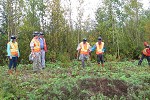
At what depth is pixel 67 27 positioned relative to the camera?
20688 mm

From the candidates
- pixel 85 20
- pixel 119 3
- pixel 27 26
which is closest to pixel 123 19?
pixel 119 3

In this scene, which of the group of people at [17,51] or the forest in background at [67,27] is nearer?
the group of people at [17,51]

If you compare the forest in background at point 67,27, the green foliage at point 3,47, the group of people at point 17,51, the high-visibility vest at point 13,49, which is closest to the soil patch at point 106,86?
the group of people at point 17,51

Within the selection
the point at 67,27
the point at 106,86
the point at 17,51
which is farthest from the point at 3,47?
the point at 106,86

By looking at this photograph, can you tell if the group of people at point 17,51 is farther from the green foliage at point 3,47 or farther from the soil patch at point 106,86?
the green foliage at point 3,47

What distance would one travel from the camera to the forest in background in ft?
62.8

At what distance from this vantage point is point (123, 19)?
2544cm

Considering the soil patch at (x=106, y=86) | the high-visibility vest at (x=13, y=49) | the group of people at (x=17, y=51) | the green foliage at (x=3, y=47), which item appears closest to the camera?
the soil patch at (x=106, y=86)

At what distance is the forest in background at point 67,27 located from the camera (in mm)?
19141

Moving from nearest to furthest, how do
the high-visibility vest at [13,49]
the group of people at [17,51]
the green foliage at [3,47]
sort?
the group of people at [17,51]
the high-visibility vest at [13,49]
the green foliage at [3,47]

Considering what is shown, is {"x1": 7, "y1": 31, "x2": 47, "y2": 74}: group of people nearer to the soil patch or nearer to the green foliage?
the soil patch

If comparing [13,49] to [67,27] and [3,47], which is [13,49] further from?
[67,27]

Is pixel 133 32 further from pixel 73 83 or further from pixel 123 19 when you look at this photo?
pixel 73 83

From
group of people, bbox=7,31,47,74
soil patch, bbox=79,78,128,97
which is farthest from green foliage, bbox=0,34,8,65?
soil patch, bbox=79,78,128,97
